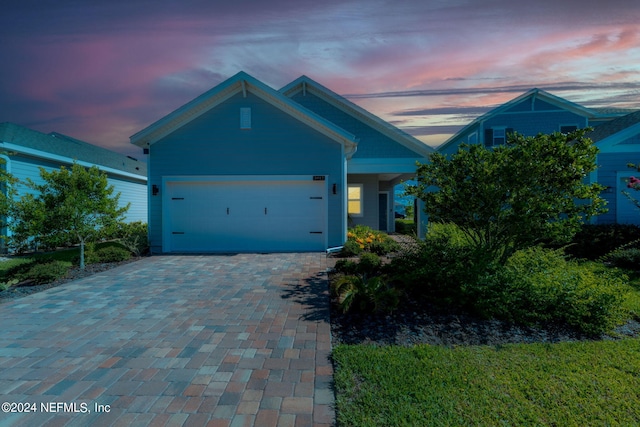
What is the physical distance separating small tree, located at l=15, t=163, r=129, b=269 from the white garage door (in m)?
2.61

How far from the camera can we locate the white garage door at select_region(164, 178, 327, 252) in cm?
1094

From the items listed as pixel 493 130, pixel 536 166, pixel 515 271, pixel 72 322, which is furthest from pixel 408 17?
pixel 493 130

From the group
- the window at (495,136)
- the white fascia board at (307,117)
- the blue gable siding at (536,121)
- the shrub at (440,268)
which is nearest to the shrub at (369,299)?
the shrub at (440,268)

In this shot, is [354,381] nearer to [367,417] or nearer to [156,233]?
[367,417]

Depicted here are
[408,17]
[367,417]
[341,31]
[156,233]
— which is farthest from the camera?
[156,233]

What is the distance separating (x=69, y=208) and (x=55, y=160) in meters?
7.26

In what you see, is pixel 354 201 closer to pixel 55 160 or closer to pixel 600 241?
pixel 600 241

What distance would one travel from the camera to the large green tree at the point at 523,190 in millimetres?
5113

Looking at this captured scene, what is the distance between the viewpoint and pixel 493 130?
1912 centimetres

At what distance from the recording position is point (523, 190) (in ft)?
17.3

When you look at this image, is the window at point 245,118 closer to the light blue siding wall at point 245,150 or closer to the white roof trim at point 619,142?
the light blue siding wall at point 245,150

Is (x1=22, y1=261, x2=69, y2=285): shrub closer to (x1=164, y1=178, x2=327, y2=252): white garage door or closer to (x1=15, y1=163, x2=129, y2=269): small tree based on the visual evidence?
(x1=15, y1=163, x2=129, y2=269): small tree

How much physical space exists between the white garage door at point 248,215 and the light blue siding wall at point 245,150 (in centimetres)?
42

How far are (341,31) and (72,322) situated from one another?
747cm
